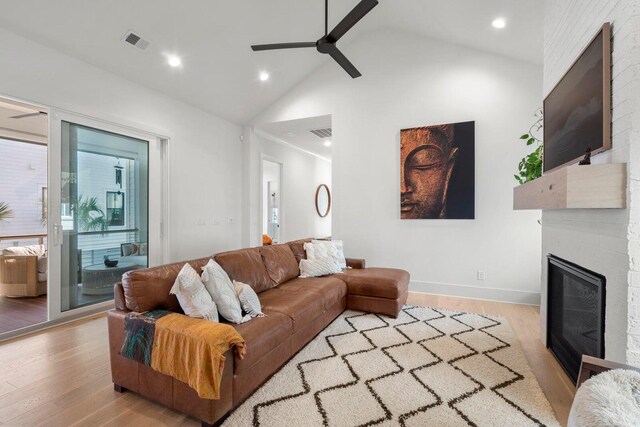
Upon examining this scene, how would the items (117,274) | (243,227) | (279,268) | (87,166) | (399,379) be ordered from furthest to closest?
(243,227) → (117,274) → (87,166) → (279,268) → (399,379)

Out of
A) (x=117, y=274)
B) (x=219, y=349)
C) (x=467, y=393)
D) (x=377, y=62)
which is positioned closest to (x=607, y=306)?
(x=467, y=393)

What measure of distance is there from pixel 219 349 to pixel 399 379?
1266 mm

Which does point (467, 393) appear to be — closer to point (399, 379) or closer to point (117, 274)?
point (399, 379)

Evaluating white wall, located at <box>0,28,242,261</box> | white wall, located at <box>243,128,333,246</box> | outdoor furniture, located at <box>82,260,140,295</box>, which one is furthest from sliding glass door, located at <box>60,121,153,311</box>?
white wall, located at <box>243,128,333,246</box>

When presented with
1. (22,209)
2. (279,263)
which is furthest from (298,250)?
(22,209)

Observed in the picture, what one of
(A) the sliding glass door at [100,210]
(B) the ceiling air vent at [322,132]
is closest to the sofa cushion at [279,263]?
(A) the sliding glass door at [100,210]

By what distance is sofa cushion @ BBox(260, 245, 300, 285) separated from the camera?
10.3 ft

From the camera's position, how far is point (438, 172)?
4188 millimetres

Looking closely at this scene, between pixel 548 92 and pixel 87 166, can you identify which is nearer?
pixel 548 92

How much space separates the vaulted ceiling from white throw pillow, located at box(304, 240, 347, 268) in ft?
8.61

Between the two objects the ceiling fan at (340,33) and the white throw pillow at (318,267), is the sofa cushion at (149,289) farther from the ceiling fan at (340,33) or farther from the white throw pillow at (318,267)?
the ceiling fan at (340,33)

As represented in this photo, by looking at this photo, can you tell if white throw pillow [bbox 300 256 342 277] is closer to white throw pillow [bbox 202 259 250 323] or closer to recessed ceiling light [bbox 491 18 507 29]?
white throw pillow [bbox 202 259 250 323]

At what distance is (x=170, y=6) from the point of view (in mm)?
3045

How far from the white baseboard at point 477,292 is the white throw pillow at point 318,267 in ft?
4.68
